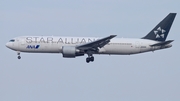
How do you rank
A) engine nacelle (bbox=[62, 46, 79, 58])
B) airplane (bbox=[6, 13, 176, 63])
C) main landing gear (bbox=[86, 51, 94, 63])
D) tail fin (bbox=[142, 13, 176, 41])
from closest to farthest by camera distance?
1. engine nacelle (bbox=[62, 46, 79, 58])
2. airplane (bbox=[6, 13, 176, 63])
3. main landing gear (bbox=[86, 51, 94, 63])
4. tail fin (bbox=[142, 13, 176, 41])

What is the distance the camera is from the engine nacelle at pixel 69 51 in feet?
250

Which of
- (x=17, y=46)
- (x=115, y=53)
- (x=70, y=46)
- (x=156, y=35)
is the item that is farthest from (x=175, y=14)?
(x=17, y=46)

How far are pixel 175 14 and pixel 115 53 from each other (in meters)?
9.76

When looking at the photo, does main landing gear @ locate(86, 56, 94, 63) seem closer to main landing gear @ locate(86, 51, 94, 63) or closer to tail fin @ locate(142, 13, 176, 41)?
main landing gear @ locate(86, 51, 94, 63)

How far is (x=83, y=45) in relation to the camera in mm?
76688

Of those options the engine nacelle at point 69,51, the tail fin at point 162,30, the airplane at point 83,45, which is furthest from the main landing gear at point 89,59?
the tail fin at point 162,30

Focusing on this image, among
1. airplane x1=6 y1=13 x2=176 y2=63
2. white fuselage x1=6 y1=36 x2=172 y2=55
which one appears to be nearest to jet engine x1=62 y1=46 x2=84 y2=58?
airplane x1=6 y1=13 x2=176 y2=63

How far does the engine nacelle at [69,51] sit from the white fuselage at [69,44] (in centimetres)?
113

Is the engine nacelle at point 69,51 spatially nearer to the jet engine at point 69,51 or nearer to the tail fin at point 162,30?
the jet engine at point 69,51

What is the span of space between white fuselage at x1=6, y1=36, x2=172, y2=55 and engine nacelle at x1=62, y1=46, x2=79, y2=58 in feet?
3.70

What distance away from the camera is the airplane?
76.9 metres

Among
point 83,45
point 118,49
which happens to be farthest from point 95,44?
point 118,49

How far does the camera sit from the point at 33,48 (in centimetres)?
7775

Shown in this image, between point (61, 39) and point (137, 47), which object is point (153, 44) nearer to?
point (137, 47)
